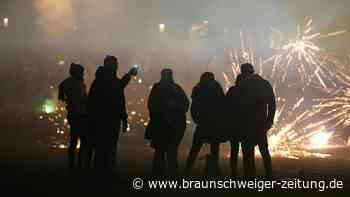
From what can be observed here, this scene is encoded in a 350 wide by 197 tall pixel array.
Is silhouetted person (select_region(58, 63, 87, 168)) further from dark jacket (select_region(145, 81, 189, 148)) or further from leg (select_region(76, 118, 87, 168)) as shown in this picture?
dark jacket (select_region(145, 81, 189, 148))

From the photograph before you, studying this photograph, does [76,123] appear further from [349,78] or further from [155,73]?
[155,73]

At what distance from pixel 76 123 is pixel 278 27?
2200cm

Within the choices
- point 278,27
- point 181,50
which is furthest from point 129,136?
point 181,50

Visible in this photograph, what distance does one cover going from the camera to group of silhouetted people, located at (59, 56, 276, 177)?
760 centimetres

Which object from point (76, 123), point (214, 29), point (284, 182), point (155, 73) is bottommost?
point (284, 182)

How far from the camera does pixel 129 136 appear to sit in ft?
77.3

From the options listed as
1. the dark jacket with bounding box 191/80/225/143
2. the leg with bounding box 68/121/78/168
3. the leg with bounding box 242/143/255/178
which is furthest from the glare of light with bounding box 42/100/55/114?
the leg with bounding box 242/143/255/178

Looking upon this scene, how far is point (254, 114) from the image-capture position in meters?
7.80

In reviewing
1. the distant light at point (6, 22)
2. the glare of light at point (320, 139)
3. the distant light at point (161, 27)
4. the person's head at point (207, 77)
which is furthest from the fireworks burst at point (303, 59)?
the distant light at point (6, 22)

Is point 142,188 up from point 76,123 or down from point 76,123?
down

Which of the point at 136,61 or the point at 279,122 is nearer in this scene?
the point at 279,122

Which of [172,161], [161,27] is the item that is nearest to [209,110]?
[172,161]

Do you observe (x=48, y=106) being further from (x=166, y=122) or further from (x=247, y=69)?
(x=247, y=69)

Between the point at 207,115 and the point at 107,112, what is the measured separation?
5.52ft
